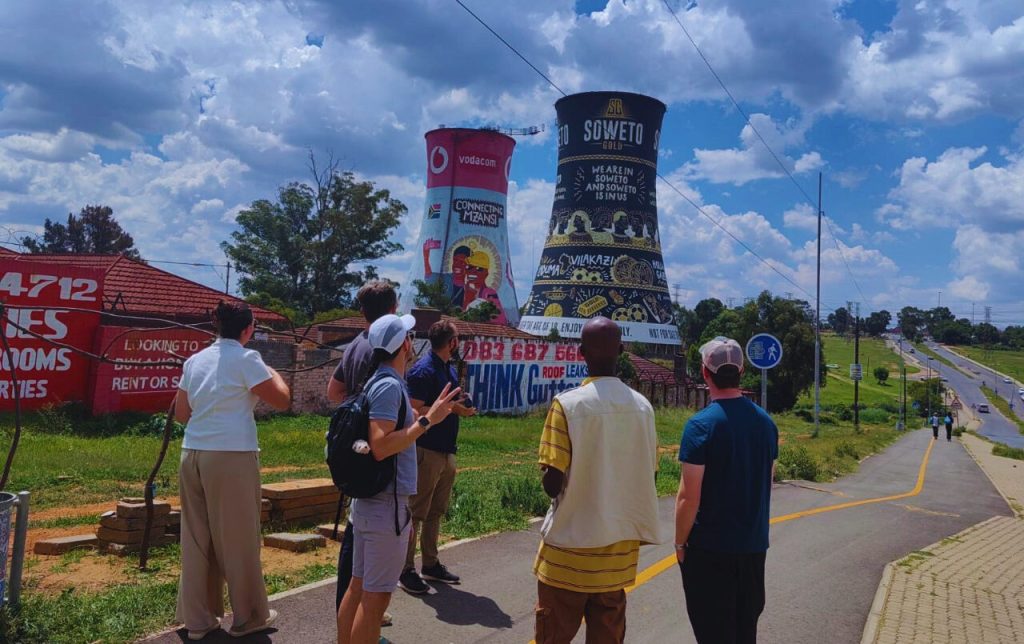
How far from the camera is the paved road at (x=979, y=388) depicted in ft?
246

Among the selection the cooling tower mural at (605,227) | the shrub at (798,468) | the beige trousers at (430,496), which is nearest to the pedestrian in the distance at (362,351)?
the beige trousers at (430,496)

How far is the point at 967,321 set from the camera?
164m

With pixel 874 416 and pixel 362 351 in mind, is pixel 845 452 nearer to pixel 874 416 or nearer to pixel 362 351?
pixel 362 351

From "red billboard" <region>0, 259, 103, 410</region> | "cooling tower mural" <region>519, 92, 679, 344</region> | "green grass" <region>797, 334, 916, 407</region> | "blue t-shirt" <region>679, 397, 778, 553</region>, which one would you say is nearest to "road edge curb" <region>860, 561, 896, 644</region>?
"blue t-shirt" <region>679, 397, 778, 553</region>

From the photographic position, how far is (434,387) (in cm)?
508

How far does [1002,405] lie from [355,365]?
108609mm

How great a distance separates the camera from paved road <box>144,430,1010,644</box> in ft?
14.9

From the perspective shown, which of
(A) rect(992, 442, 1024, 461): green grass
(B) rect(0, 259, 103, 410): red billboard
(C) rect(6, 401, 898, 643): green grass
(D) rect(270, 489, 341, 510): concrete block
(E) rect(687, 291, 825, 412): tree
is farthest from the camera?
(E) rect(687, 291, 825, 412): tree

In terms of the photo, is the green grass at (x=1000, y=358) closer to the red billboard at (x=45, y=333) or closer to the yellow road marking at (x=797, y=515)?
the yellow road marking at (x=797, y=515)

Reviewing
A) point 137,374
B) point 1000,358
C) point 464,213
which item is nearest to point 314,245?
point 464,213

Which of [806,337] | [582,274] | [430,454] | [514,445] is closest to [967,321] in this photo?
[806,337]

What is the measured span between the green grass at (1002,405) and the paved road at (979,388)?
17.8 inches

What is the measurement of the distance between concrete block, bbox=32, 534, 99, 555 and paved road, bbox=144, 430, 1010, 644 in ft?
6.91

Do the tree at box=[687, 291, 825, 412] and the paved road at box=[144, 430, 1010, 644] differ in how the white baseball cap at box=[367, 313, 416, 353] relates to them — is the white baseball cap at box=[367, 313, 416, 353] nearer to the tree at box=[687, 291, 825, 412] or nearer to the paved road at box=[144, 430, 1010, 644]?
the paved road at box=[144, 430, 1010, 644]
